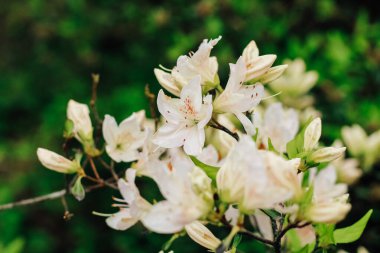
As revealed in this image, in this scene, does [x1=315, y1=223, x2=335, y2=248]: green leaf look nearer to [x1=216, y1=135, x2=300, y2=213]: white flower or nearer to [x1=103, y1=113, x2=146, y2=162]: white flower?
[x1=216, y1=135, x2=300, y2=213]: white flower

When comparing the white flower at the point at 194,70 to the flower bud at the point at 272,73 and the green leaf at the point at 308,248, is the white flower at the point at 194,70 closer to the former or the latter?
the flower bud at the point at 272,73

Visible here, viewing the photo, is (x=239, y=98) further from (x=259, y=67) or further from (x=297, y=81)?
A: (x=297, y=81)

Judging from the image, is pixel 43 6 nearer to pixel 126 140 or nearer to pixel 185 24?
pixel 185 24

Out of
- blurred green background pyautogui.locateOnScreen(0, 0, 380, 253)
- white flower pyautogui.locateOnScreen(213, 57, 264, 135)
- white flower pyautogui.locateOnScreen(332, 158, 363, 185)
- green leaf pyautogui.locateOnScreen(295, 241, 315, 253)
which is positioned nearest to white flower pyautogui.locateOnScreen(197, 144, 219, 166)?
white flower pyautogui.locateOnScreen(213, 57, 264, 135)

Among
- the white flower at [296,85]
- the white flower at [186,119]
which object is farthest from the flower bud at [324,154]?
the white flower at [296,85]

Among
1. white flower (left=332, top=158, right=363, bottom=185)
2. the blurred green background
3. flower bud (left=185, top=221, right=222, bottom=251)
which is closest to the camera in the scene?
flower bud (left=185, top=221, right=222, bottom=251)

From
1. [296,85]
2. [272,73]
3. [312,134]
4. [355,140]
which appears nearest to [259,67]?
[272,73]
